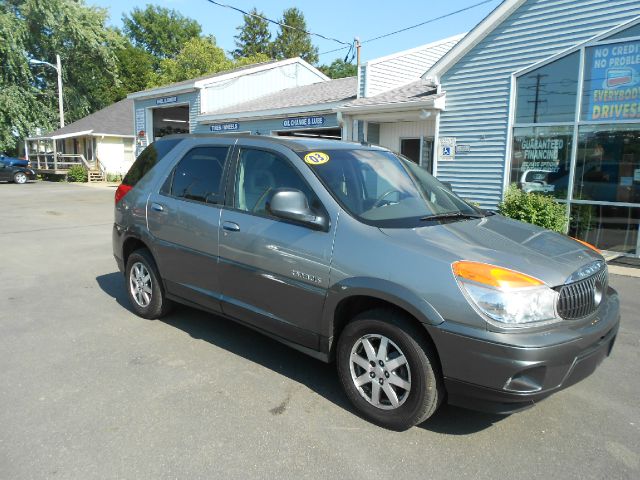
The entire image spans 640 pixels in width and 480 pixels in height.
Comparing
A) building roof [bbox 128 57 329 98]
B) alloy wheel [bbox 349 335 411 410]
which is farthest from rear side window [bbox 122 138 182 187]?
building roof [bbox 128 57 329 98]

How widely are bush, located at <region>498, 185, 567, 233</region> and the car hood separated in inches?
210

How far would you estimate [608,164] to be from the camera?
8703 millimetres

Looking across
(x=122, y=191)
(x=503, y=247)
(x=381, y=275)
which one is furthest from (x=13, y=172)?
(x=503, y=247)

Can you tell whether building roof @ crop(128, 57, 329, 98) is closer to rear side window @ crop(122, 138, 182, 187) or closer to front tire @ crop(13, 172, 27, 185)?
front tire @ crop(13, 172, 27, 185)

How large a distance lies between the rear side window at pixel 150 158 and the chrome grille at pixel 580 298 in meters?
3.75

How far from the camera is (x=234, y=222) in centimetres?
391

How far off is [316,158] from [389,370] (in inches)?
64.7

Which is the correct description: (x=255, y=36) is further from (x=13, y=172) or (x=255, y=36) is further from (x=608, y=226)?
(x=608, y=226)

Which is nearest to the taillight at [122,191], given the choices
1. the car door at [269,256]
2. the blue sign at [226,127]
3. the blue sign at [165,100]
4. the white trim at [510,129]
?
the car door at [269,256]

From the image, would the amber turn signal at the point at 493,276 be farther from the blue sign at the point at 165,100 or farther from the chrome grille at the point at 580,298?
the blue sign at the point at 165,100

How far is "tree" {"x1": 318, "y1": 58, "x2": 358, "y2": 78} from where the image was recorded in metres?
56.1

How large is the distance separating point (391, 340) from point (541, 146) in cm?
797

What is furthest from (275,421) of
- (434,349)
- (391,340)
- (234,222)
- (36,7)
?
(36,7)

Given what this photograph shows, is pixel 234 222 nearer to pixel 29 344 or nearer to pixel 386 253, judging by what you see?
pixel 386 253
